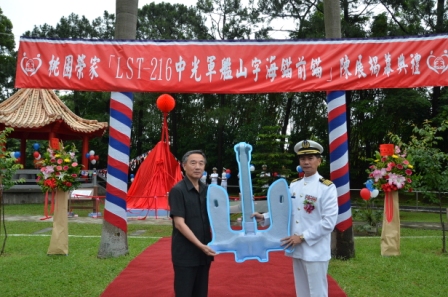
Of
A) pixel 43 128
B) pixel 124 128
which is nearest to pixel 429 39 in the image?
pixel 124 128

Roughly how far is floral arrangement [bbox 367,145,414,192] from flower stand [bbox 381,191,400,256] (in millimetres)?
157

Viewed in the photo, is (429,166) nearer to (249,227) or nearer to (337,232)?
(337,232)

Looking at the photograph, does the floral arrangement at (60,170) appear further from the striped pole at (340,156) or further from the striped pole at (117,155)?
the striped pole at (340,156)

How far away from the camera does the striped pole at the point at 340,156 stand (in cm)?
620

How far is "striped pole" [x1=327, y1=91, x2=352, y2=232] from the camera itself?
620 cm

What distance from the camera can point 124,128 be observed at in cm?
630

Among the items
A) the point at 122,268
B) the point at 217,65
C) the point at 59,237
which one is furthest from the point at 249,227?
the point at 59,237

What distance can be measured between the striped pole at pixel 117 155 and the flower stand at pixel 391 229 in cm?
402

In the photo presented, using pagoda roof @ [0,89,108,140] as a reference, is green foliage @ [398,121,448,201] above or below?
below

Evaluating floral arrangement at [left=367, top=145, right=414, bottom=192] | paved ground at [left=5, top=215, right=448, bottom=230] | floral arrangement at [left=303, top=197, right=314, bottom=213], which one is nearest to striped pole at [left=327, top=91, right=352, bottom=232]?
floral arrangement at [left=367, top=145, right=414, bottom=192]

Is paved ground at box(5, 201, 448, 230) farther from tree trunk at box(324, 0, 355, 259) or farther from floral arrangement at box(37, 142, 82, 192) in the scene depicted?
tree trunk at box(324, 0, 355, 259)

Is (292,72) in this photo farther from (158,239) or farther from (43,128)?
(43,128)

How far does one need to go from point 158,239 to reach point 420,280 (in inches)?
186

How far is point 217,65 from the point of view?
6016 mm
